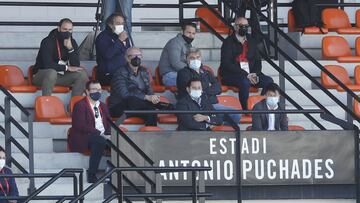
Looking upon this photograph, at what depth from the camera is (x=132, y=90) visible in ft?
62.2

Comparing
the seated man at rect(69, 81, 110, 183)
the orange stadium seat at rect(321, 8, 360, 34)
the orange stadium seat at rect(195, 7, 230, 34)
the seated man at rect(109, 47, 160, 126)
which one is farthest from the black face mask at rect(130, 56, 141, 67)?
the orange stadium seat at rect(321, 8, 360, 34)

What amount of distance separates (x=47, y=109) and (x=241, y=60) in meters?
2.58

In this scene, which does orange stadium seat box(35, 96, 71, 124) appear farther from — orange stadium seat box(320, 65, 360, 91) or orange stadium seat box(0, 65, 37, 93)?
orange stadium seat box(320, 65, 360, 91)

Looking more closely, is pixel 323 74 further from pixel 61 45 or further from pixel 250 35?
pixel 61 45

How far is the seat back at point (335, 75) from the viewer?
68.0ft

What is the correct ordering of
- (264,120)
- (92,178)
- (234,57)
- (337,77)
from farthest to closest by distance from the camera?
(337,77)
(234,57)
(264,120)
(92,178)

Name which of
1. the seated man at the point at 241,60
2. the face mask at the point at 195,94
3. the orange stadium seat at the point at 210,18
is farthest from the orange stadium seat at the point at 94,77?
the orange stadium seat at the point at 210,18

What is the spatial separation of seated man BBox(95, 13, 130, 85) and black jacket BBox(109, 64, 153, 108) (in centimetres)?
35

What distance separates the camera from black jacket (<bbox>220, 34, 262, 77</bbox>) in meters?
19.9

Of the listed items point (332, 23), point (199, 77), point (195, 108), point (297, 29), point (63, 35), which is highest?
point (332, 23)

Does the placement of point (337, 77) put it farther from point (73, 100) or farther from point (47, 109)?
point (47, 109)

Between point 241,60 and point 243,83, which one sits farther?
point 241,60

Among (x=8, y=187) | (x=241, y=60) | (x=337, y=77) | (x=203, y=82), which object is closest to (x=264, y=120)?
(x=203, y=82)

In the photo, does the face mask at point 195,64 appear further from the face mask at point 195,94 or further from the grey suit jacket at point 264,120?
the grey suit jacket at point 264,120
